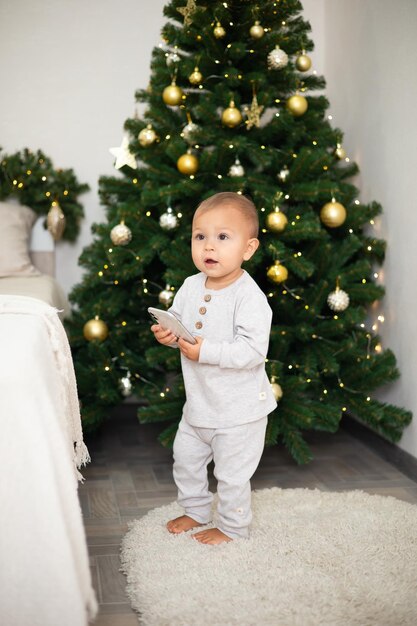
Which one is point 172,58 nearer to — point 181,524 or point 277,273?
point 277,273

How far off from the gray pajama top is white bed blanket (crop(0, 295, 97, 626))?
0.78 meters

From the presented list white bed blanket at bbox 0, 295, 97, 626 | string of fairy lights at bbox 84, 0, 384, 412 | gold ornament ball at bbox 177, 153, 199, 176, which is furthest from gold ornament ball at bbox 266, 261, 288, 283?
white bed blanket at bbox 0, 295, 97, 626

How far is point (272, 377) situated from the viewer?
9.72 feet

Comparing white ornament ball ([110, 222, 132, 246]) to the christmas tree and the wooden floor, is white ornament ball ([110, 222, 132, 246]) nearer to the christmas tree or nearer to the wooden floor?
the christmas tree

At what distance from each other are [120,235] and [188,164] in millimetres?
422

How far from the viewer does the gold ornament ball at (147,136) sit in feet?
10.5

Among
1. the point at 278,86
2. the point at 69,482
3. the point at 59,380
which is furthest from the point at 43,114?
the point at 69,482

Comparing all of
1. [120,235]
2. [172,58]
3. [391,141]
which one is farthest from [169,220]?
[391,141]

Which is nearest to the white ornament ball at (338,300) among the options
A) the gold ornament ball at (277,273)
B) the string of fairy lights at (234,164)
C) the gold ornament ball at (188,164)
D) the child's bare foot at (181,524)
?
the string of fairy lights at (234,164)

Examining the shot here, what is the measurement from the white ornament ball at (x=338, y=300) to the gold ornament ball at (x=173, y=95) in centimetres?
103

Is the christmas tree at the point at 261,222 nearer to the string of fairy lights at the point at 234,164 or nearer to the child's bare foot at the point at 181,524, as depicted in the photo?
the string of fairy lights at the point at 234,164

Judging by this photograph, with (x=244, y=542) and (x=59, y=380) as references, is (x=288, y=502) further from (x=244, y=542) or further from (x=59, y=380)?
(x=59, y=380)

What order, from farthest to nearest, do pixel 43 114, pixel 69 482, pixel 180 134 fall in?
1. pixel 43 114
2. pixel 180 134
3. pixel 69 482

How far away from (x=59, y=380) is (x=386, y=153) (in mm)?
2016
